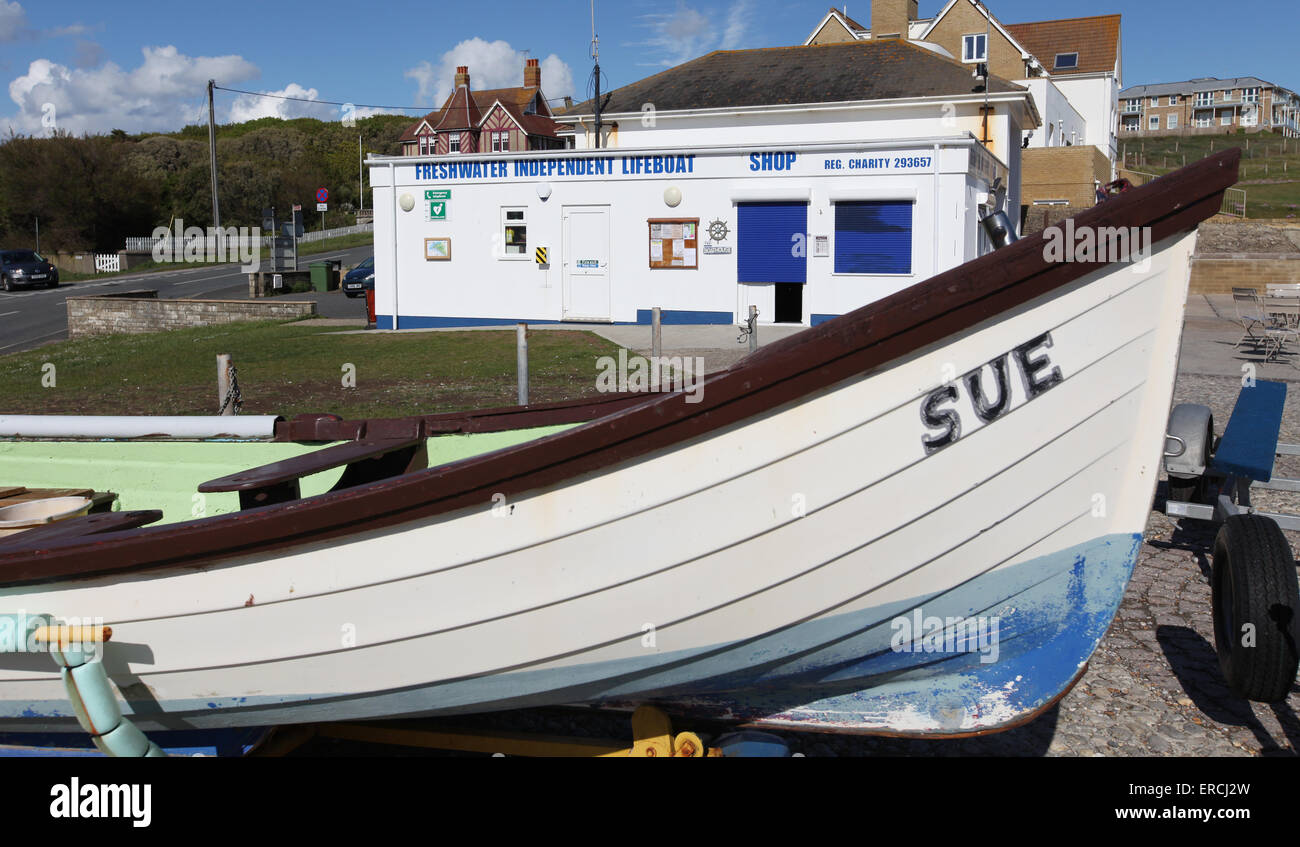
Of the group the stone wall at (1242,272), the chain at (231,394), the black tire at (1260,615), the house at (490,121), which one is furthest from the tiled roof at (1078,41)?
the black tire at (1260,615)

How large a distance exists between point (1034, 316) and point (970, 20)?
51539mm

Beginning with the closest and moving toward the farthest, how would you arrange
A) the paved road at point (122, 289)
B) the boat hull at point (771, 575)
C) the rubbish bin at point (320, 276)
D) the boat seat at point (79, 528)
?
1. the boat hull at point (771, 575)
2. the boat seat at point (79, 528)
3. the paved road at point (122, 289)
4. the rubbish bin at point (320, 276)

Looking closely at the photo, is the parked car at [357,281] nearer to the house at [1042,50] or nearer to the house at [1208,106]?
the house at [1042,50]

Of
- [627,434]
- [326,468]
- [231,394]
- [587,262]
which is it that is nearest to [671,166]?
[587,262]

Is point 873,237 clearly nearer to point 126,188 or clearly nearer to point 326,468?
point 326,468

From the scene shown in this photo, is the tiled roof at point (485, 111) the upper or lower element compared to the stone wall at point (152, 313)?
upper

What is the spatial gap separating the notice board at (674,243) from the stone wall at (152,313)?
385 inches

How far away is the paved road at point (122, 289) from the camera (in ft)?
90.5

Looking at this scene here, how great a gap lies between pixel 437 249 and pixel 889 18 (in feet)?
89.8

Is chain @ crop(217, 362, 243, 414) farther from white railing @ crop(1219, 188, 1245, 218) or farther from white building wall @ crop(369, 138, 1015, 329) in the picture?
white railing @ crop(1219, 188, 1245, 218)

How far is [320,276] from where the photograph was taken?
36625 mm

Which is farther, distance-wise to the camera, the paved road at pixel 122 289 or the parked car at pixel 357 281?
the parked car at pixel 357 281
